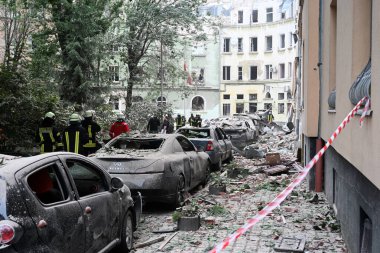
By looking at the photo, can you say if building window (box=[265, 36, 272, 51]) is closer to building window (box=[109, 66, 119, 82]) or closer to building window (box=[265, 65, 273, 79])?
building window (box=[265, 65, 273, 79])

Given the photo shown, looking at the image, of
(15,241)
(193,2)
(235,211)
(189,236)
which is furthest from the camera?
(193,2)

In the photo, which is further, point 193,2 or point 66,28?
point 193,2

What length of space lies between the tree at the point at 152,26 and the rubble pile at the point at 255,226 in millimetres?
13495

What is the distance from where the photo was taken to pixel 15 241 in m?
3.55

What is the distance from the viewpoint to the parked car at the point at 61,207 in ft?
12.1

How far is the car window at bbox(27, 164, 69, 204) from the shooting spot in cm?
435

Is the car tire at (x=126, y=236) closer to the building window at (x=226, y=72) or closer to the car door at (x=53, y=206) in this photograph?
the car door at (x=53, y=206)

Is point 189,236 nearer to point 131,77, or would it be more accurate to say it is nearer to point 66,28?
point 66,28

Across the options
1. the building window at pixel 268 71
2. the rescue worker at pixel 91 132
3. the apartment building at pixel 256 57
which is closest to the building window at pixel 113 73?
the rescue worker at pixel 91 132

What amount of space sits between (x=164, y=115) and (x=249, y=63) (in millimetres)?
33392

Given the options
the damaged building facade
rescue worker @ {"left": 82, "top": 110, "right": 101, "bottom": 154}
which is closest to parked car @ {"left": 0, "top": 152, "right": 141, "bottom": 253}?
the damaged building facade

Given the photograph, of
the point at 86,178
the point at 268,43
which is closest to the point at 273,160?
the point at 86,178

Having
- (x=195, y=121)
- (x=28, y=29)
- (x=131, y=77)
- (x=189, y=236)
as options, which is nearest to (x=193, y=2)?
(x=131, y=77)

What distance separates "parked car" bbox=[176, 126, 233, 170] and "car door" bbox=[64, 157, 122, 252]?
7998mm
